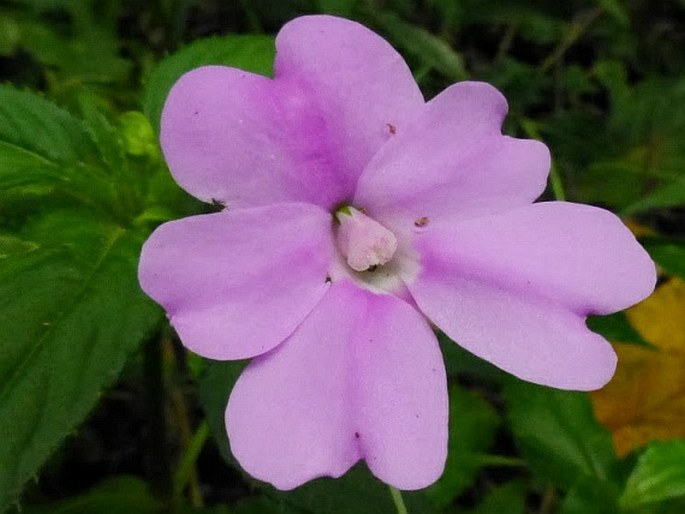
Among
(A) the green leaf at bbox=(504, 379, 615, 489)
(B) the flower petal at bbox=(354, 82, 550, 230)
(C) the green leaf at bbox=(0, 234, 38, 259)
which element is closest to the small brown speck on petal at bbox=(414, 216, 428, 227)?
(B) the flower petal at bbox=(354, 82, 550, 230)

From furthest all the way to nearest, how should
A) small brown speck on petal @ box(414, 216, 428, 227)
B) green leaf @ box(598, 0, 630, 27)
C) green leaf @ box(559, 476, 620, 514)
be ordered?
1. green leaf @ box(598, 0, 630, 27)
2. green leaf @ box(559, 476, 620, 514)
3. small brown speck on petal @ box(414, 216, 428, 227)

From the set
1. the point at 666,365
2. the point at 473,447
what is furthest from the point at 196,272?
the point at 666,365

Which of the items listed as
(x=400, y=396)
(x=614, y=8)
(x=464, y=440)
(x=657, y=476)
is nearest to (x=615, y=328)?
(x=657, y=476)

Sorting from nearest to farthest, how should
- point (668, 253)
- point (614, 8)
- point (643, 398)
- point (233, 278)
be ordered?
point (233, 278)
point (668, 253)
point (643, 398)
point (614, 8)

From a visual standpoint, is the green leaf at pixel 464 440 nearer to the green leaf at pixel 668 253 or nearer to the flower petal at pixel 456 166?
the green leaf at pixel 668 253

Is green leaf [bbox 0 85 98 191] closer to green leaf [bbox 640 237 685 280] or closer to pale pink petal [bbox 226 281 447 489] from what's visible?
pale pink petal [bbox 226 281 447 489]

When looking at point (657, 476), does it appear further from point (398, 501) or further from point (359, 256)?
point (359, 256)

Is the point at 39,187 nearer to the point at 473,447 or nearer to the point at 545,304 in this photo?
the point at 545,304
